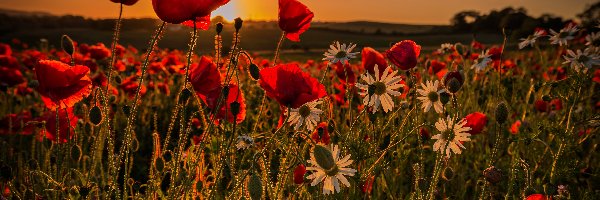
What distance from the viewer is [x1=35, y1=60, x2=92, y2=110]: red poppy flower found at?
65.4 inches

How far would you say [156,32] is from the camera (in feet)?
5.08

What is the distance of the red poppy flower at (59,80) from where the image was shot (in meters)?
1.66

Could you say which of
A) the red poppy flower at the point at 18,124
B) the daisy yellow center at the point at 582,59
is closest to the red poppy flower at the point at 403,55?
the daisy yellow center at the point at 582,59

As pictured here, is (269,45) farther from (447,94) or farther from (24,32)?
(447,94)

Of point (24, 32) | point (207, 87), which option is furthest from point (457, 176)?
point (24, 32)

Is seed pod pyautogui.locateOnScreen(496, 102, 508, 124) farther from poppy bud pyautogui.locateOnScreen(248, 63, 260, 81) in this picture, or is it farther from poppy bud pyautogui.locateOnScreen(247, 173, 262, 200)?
poppy bud pyautogui.locateOnScreen(247, 173, 262, 200)

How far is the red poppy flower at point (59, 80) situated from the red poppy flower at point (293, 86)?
624 mm

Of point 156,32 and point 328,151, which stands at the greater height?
point 156,32

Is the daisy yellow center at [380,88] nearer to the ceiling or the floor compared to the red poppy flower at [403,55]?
nearer to the floor

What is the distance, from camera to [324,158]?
127 cm

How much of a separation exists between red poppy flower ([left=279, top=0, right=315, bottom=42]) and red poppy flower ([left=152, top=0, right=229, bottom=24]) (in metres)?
0.53

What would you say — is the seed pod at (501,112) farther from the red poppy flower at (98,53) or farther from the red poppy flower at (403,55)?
the red poppy flower at (98,53)

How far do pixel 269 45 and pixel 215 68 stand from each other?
34190 mm

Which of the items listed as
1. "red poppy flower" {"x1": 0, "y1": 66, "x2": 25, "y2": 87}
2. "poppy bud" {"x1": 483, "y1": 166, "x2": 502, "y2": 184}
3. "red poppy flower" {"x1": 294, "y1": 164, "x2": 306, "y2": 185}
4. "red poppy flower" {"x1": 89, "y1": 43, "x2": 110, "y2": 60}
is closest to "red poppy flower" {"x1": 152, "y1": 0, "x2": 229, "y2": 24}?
"red poppy flower" {"x1": 294, "y1": 164, "x2": 306, "y2": 185}
